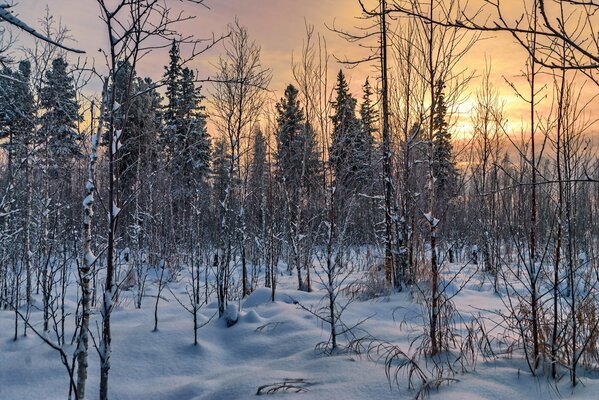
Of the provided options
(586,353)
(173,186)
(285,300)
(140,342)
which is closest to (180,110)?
(173,186)

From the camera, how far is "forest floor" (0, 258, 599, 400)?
3605 millimetres

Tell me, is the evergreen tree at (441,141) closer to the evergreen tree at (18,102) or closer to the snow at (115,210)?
the snow at (115,210)

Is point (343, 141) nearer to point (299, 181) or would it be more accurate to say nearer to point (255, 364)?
point (299, 181)

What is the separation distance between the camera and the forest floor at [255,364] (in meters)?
3.61

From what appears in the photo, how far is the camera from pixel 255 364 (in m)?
4.88

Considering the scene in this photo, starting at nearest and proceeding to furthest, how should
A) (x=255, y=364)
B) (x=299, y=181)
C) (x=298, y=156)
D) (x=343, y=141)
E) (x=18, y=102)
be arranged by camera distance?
1. (x=255, y=364)
2. (x=343, y=141)
3. (x=18, y=102)
4. (x=299, y=181)
5. (x=298, y=156)

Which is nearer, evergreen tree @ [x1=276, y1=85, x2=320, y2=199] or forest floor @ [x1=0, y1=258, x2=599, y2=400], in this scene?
forest floor @ [x1=0, y1=258, x2=599, y2=400]

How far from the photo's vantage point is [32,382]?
4.50 meters

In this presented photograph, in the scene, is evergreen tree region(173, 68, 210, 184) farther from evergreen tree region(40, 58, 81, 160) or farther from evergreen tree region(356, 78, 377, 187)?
evergreen tree region(356, 78, 377, 187)

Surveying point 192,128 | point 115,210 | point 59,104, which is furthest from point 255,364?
point 192,128

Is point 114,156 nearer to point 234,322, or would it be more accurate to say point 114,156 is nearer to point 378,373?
point 378,373

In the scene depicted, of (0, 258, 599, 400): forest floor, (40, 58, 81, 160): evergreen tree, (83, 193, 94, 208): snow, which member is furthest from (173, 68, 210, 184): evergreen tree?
(83, 193, 94, 208): snow

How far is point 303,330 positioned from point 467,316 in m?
2.80

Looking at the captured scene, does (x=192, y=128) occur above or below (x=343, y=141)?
above
